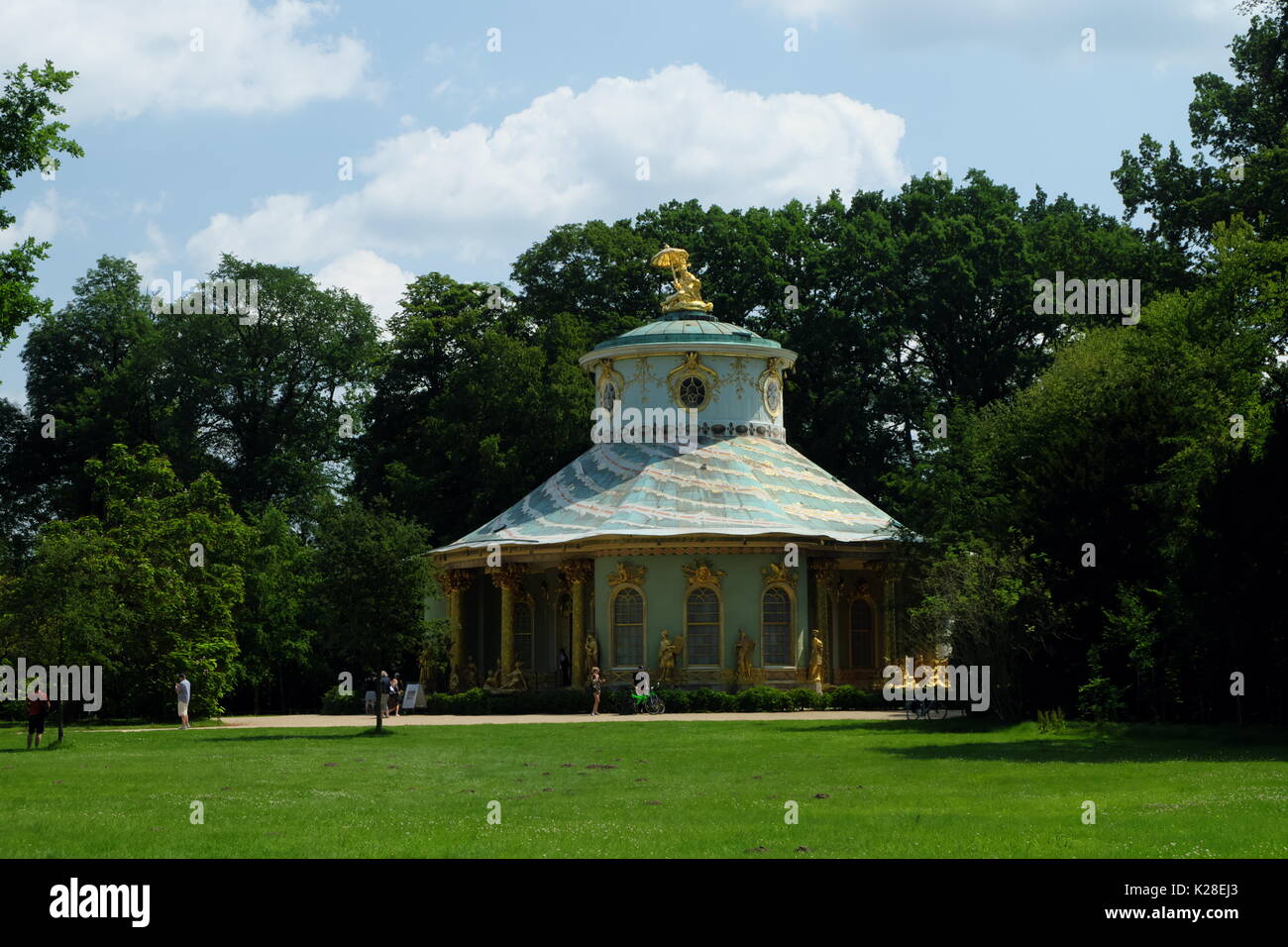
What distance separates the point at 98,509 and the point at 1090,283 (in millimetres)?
38133

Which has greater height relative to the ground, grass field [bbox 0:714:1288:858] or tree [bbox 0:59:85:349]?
tree [bbox 0:59:85:349]

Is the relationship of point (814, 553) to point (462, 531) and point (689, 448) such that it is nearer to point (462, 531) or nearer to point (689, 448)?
point (689, 448)

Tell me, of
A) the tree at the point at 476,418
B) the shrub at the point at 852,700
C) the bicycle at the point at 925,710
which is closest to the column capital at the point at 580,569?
the shrub at the point at 852,700

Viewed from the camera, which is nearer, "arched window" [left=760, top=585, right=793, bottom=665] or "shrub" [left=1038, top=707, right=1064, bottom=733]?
"shrub" [left=1038, top=707, right=1064, bottom=733]

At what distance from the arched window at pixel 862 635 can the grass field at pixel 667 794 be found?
1801 centimetres

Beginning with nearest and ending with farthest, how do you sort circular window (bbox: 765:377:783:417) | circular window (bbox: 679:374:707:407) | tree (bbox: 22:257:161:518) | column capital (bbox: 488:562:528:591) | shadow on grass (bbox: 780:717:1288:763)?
shadow on grass (bbox: 780:717:1288:763), column capital (bbox: 488:562:528:591), circular window (bbox: 679:374:707:407), circular window (bbox: 765:377:783:417), tree (bbox: 22:257:161:518)

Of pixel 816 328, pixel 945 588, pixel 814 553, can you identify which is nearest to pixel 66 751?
pixel 945 588

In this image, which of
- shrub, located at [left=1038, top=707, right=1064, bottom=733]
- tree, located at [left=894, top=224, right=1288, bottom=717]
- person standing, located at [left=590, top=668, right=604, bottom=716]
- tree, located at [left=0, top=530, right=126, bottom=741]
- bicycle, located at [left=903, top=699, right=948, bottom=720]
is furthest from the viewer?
person standing, located at [left=590, top=668, right=604, bottom=716]

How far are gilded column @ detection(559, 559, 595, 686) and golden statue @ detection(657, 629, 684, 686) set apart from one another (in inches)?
91.8

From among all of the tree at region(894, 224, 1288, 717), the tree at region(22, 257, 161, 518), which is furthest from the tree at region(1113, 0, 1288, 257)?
the tree at region(22, 257, 161, 518)

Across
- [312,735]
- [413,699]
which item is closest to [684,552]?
[413,699]

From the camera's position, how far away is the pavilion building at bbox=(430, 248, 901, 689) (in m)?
46.4

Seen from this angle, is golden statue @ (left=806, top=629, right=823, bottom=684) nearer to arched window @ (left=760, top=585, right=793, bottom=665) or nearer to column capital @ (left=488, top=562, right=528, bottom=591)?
arched window @ (left=760, top=585, right=793, bottom=665)
